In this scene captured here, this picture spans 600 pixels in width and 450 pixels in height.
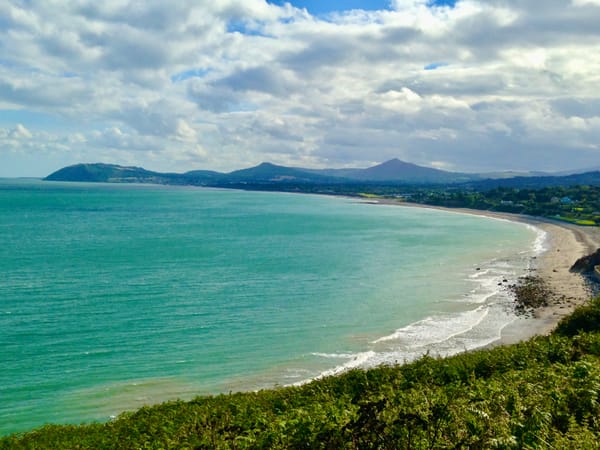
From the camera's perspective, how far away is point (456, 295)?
60.4m

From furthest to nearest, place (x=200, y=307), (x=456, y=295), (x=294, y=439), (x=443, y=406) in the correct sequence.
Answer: (x=456, y=295) → (x=200, y=307) → (x=443, y=406) → (x=294, y=439)

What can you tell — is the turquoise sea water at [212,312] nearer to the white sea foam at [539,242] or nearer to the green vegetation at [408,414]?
the white sea foam at [539,242]

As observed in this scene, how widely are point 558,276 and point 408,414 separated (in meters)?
68.9

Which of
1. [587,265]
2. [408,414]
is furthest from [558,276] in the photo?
[408,414]

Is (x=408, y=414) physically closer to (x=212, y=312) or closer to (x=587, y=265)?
(x=212, y=312)

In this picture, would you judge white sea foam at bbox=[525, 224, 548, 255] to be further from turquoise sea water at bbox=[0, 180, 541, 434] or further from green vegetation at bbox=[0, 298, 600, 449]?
green vegetation at bbox=[0, 298, 600, 449]

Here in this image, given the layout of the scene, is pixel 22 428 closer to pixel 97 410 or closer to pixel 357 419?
pixel 97 410

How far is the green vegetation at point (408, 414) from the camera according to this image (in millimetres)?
11547

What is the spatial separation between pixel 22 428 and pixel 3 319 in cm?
2225

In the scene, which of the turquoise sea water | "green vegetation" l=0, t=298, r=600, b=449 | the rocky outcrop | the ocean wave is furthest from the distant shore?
"green vegetation" l=0, t=298, r=600, b=449

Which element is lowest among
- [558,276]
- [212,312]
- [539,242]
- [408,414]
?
[212,312]

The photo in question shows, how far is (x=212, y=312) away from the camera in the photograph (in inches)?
2028

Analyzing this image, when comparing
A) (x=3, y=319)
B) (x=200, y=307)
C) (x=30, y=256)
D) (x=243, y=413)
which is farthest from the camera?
(x=30, y=256)

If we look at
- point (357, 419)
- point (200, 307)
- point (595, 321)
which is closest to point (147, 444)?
point (357, 419)
